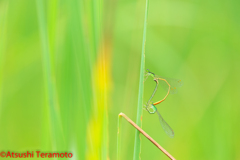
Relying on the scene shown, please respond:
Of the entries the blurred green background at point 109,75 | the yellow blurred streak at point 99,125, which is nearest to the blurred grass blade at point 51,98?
the blurred green background at point 109,75

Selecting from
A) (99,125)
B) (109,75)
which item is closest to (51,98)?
(99,125)

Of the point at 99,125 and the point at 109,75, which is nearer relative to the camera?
the point at 99,125

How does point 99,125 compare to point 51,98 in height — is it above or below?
below

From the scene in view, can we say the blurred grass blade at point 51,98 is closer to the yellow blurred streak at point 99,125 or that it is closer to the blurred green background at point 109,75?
the blurred green background at point 109,75

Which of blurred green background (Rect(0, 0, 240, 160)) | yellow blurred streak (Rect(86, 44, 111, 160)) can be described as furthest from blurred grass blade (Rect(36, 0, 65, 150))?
yellow blurred streak (Rect(86, 44, 111, 160))

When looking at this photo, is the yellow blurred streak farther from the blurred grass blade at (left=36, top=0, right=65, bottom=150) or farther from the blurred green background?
the blurred grass blade at (left=36, top=0, right=65, bottom=150)

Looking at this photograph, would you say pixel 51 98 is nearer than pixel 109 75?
Yes

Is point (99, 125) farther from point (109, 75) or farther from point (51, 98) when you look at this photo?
point (109, 75)

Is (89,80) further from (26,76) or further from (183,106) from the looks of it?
(183,106)
